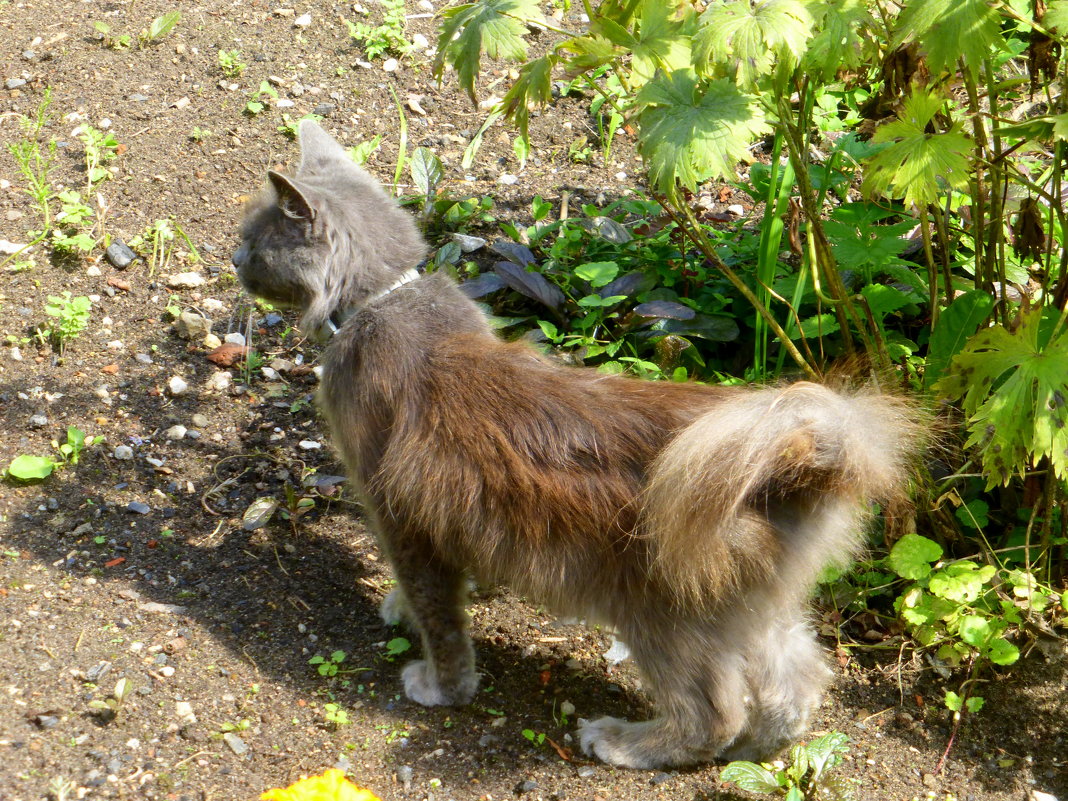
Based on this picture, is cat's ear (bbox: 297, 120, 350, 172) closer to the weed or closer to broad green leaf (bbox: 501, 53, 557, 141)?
broad green leaf (bbox: 501, 53, 557, 141)

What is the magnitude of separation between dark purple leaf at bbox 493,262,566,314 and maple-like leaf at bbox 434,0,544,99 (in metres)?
1.29

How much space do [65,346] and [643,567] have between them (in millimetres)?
2650

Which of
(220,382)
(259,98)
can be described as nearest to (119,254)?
(220,382)

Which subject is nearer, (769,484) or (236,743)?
(769,484)

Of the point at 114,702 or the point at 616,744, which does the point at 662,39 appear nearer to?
the point at 616,744

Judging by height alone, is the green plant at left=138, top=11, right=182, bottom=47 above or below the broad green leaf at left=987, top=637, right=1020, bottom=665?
above

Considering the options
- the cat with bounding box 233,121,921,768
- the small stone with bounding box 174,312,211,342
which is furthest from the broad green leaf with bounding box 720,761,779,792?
the small stone with bounding box 174,312,211,342

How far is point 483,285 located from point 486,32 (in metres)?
1.46

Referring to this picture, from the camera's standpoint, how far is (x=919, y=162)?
2.58 m

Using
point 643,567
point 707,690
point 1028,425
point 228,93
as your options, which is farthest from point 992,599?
point 228,93

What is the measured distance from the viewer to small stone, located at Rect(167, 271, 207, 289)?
441 centimetres

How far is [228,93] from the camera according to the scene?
5.12 metres

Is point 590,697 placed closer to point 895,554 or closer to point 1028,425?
point 895,554

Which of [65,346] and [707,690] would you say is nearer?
[707,690]
